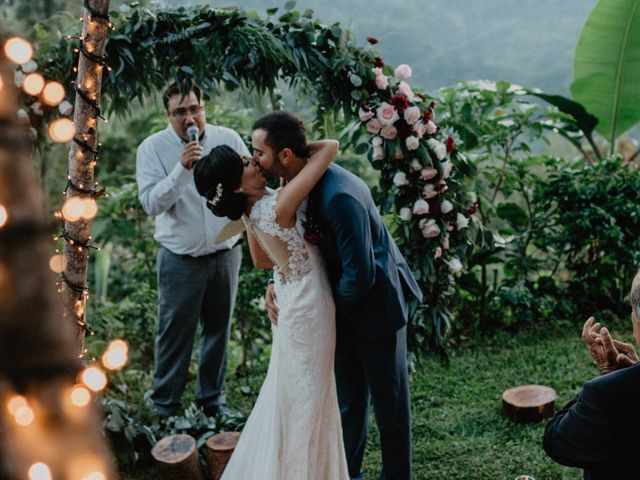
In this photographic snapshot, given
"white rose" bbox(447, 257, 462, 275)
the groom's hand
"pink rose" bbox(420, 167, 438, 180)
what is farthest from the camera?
"white rose" bbox(447, 257, 462, 275)

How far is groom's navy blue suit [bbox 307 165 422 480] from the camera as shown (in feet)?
7.88

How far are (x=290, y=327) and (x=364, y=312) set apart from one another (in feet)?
0.92

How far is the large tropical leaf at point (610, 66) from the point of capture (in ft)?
17.1

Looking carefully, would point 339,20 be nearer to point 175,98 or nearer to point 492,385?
point 175,98

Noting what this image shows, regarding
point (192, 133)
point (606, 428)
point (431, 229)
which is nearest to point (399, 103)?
point (431, 229)

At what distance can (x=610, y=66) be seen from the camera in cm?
536

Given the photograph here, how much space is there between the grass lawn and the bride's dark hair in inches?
58.4

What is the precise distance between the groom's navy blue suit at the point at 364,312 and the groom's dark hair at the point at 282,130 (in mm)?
168

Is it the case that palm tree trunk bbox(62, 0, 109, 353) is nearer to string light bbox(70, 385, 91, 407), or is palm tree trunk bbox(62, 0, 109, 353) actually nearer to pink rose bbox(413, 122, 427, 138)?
pink rose bbox(413, 122, 427, 138)

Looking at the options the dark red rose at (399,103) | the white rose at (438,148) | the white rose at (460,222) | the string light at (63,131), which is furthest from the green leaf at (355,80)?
the string light at (63,131)

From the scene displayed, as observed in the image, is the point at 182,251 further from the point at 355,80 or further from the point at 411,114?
the point at 411,114

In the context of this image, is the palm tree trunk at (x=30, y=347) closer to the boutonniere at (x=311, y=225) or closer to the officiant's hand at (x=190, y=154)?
the boutonniere at (x=311, y=225)

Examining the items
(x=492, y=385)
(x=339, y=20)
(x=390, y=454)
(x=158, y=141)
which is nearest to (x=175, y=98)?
(x=158, y=141)

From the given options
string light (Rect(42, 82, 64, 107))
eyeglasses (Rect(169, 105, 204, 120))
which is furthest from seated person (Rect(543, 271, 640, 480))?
string light (Rect(42, 82, 64, 107))
